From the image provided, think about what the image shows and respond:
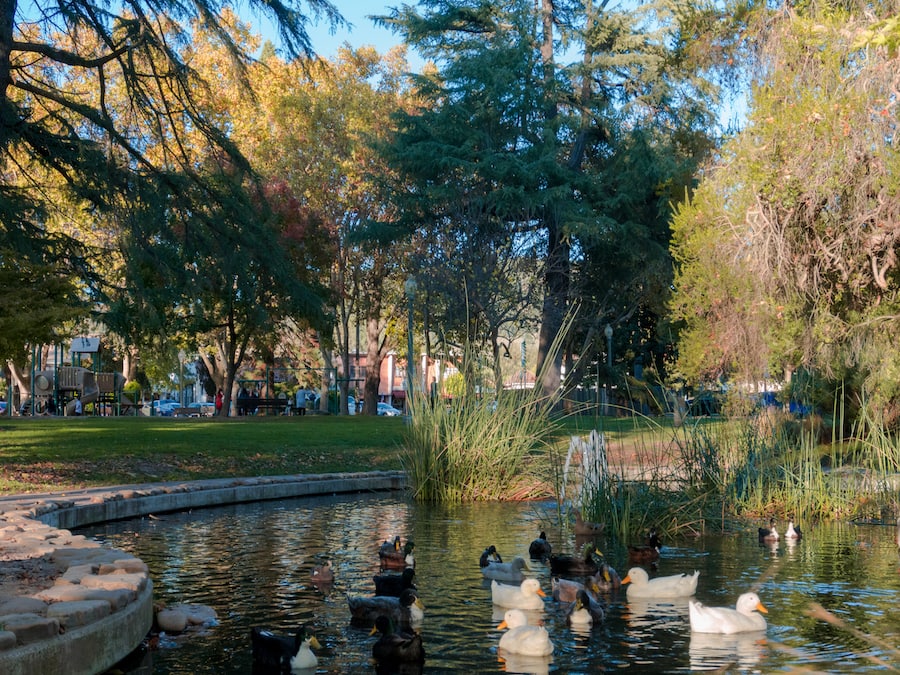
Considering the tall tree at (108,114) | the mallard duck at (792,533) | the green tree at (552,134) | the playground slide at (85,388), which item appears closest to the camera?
the mallard duck at (792,533)

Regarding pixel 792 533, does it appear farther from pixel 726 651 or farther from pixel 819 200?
pixel 819 200

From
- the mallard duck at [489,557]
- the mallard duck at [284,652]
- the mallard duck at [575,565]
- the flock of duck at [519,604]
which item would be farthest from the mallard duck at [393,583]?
the mallard duck at [284,652]

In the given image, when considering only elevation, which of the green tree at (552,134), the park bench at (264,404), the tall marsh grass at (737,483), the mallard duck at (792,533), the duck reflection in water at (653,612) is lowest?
the duck reflection in water at (653,612)

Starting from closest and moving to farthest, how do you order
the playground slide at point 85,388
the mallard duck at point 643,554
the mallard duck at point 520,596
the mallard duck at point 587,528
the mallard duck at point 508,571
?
the mallard duck at point 520,596 → the mallard duck at point 508,571 → the mallard duck at point 643,554 → the mallard duck at point 587,528 → the playground slide at point 85,388

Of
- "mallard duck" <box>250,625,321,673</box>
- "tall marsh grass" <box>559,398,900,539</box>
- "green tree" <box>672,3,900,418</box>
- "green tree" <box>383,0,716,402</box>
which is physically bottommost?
"mallard duck" <box>250,625,321,673</box>

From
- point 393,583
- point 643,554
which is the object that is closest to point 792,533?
point 643,554

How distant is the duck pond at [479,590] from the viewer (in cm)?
662

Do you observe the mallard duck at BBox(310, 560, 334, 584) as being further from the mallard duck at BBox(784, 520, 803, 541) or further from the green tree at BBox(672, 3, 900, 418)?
the green tree at BBox(672, 3, 900, 418)

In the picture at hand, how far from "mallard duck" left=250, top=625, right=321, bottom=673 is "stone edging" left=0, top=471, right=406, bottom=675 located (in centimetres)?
81

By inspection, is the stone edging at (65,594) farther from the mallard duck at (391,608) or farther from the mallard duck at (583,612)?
the mallard duck at (583,612)

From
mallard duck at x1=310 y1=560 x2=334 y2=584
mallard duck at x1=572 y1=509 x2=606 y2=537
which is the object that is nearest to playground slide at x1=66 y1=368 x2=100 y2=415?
mallard duck at x1=572 y1=509 x2=606 y2=537

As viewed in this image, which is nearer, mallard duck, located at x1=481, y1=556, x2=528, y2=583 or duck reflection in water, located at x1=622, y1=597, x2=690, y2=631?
duck reflection in water, located at x1=622, y1=597, x2=690, y2=631

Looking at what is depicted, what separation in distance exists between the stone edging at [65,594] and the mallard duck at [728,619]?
12.1ft

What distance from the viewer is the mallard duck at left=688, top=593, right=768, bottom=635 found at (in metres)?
7.11
